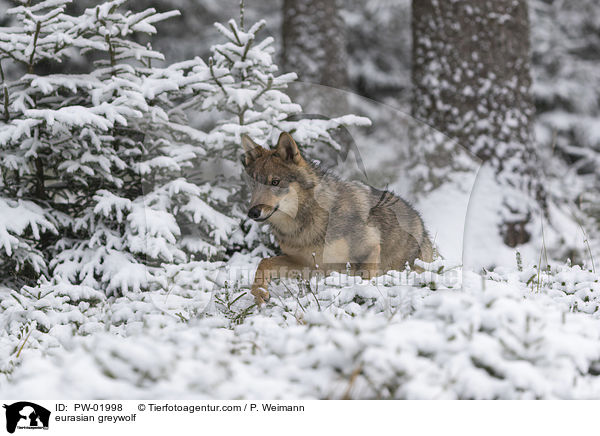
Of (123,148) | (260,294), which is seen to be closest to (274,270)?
(260,294)

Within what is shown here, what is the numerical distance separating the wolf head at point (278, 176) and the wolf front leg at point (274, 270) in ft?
1.33

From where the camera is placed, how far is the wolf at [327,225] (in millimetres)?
4078

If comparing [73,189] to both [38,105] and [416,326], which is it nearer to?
[38,105]

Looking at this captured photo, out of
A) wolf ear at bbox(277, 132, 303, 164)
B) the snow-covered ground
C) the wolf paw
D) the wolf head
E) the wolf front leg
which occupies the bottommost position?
the snow-covered ground

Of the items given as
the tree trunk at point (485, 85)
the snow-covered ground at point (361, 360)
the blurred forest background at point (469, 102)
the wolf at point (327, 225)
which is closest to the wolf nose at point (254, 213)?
the wolf at point (327, 225)

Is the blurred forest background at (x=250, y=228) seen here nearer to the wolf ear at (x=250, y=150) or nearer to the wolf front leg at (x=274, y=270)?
the wolf front leg at (x=274, y=270)

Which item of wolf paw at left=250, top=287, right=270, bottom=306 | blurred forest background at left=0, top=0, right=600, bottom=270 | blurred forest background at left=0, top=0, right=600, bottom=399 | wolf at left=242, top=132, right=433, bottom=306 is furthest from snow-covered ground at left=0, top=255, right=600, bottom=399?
blurred forest background at left=0, top=0, right=600, bottom=270

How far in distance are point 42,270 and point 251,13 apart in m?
13.8

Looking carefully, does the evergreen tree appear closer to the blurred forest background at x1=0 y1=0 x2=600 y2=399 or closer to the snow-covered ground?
the blurred forest background at x1=0 y1=0 x2=600 y2=399

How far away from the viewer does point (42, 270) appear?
5.09 metres
